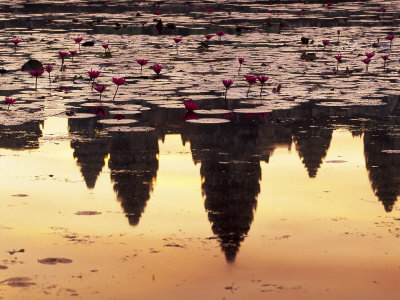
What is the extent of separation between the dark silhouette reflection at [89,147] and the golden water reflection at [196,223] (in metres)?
0.03

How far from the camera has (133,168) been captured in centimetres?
1063

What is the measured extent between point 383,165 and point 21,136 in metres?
4.49

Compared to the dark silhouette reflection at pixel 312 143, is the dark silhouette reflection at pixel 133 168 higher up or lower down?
lower down

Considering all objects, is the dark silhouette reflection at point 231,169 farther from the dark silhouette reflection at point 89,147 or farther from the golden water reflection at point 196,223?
the dark silhouette reflection at point 89,147

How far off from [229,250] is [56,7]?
46115mm

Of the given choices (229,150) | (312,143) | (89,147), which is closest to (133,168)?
(89,147)

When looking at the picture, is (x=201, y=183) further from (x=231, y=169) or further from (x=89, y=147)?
(x=89, y=147)

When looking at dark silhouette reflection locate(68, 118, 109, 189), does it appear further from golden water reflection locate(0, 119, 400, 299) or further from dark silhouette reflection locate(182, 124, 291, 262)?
dark silhouette reflection locate(182, 124, 291, 262)

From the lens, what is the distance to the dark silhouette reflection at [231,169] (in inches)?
328

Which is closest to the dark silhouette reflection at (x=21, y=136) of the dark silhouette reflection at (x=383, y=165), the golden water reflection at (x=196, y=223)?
the golden water reflection at (x=196, y=223)

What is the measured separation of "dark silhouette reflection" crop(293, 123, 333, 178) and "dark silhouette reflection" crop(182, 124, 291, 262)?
18 cm

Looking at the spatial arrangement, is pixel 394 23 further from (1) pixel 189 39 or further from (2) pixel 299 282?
(2) pixel 299 282

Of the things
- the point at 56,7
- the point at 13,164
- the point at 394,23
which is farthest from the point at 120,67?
the point at 56,7

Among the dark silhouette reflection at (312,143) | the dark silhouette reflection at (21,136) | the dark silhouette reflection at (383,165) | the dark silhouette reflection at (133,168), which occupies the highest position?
the dark silhouette reflection at (383,165)
